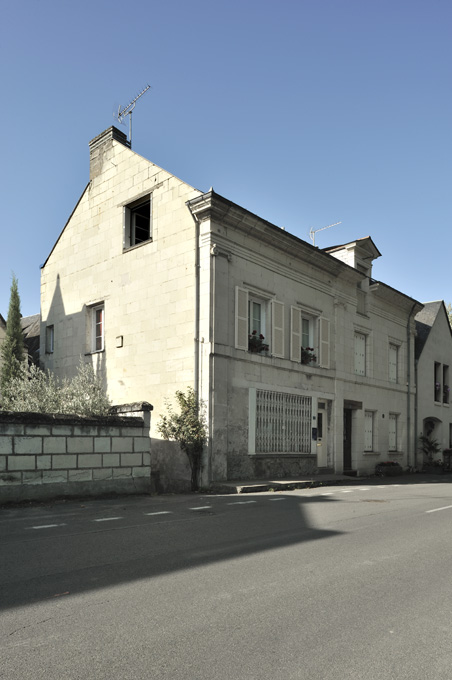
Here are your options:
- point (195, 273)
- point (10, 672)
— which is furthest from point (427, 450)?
point (10, 672)

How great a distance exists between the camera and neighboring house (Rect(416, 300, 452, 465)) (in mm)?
25572

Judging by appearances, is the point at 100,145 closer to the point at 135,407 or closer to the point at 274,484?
the point at 135,407

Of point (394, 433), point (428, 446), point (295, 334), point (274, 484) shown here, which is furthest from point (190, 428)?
point (428, 446)

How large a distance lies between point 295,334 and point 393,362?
325 inches

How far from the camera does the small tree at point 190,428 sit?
45.7 ft

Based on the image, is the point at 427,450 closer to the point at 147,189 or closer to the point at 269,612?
the point at 147,189

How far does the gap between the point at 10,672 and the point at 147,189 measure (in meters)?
15.2

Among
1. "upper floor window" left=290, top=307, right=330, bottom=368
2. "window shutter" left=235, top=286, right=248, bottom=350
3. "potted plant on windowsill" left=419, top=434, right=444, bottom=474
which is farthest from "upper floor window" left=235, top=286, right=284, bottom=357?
"potted plant on windowsill" left=419, top=434, right=444, bottom=474

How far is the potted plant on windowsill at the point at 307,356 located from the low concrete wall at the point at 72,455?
6.95m

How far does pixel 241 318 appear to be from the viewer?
15398mm

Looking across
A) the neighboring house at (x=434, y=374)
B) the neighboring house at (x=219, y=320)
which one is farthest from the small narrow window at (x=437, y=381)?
the neighboring house at (x=219, y=320)

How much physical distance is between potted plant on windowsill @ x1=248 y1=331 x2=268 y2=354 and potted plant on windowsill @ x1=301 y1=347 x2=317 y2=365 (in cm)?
234

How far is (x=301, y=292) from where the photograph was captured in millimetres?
17969

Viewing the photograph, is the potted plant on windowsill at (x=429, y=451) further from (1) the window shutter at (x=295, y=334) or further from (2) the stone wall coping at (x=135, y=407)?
(2) the stone wall coping at (x=135, y=407)
